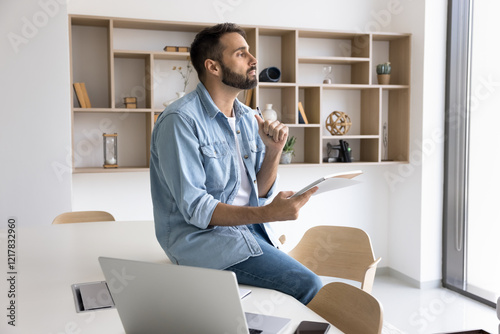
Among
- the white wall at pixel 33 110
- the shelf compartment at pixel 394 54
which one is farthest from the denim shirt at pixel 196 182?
the shelf compartment at pixel 394 54

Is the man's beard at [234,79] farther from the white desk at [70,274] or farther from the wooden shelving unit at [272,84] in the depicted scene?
the wooden shelving unit at [272,84]

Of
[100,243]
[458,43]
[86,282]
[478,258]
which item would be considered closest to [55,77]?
[100,243]

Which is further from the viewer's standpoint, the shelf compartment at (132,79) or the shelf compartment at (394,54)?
the shelf compartment at (394,54)

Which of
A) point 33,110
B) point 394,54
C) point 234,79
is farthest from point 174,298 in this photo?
point 394,54

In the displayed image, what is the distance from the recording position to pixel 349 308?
129 centimetres

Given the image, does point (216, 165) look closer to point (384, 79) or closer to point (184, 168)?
point (184, 168)

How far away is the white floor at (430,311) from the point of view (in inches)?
135

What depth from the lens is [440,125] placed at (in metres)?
4.24

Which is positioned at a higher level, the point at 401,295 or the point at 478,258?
the point at 478,258

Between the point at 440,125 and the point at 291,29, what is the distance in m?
1.41

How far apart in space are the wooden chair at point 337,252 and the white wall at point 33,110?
1.93 m

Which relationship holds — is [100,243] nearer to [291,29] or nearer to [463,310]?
[291,29]

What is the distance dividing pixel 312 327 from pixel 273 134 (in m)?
0.96

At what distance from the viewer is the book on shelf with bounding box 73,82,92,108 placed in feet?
12.0
